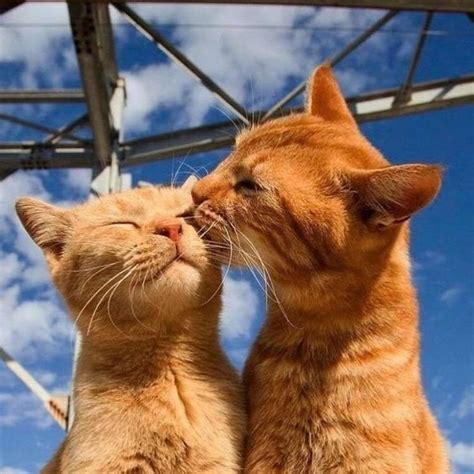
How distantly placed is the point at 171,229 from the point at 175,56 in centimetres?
403

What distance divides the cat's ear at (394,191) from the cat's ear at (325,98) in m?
0.50

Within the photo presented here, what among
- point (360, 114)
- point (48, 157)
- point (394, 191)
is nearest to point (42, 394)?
point (48, 157)

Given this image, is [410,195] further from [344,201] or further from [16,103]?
[16,103]

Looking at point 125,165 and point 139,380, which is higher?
point 139,380

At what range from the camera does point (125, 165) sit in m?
6.11

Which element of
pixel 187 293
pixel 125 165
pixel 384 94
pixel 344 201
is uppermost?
pixel 344 201

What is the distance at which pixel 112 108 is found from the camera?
6219mm

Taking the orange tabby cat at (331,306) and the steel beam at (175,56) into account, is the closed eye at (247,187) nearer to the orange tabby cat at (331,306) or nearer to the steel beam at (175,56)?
the orange tabby cat at (331,306)

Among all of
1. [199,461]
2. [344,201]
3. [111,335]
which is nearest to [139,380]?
[111,335]

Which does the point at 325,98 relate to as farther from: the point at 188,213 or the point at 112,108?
the point at 112,108

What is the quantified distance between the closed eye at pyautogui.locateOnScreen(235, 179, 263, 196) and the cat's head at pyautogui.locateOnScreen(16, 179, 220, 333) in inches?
6.4

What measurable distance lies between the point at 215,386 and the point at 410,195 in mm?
682

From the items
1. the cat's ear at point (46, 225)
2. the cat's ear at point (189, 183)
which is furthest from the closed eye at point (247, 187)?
the cat's ear at point (46, 225)

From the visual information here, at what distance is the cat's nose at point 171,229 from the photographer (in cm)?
179
